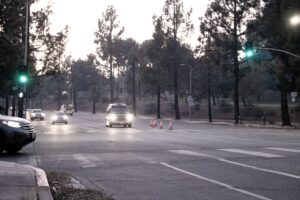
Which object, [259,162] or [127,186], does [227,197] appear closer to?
[127,186]

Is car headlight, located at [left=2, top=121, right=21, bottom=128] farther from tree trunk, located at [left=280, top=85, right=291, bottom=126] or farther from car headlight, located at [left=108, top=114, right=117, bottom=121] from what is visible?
tree trunk, located at [left=280, top=85, right=291, bottom=126]

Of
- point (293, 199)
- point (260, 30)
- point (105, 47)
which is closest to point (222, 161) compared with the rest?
point (293, 199)

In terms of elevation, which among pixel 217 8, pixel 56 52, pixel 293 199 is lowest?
pixel 293 199

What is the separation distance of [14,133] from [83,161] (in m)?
2.79

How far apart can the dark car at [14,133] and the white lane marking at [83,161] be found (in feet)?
5.72

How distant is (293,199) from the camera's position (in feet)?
32.6

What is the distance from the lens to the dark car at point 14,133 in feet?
59.5

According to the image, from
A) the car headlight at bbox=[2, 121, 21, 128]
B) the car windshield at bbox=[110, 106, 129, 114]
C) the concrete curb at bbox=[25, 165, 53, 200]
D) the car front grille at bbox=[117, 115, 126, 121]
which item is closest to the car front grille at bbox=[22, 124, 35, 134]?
the car headlight at bbox=[2, 121, 21, 128]

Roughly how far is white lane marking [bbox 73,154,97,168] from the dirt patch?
8.88ft

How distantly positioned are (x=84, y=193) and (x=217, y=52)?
5561 cm

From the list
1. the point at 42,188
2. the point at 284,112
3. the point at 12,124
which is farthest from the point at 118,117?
the point at 42,188

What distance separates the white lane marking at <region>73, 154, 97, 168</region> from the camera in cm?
1592

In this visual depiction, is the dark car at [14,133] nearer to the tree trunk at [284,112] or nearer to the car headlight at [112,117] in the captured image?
the car headlight at [112,117]

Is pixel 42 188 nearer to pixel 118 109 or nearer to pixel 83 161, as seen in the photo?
pixel 83 161
